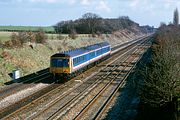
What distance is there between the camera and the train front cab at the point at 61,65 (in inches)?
1319

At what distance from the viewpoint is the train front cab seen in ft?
110

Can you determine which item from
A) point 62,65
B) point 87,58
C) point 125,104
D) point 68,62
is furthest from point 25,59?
point 125,104

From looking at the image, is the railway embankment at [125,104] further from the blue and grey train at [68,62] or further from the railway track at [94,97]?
the blue and grey train at [68,62]

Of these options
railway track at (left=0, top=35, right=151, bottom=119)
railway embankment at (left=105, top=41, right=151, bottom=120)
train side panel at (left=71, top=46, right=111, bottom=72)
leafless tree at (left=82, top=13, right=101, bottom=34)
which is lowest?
railway embankment at (left=105, top=41, right=151, bottom=120)

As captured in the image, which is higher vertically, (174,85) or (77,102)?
(174,85)

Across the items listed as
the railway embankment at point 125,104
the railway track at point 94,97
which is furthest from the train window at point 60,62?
the railway embankment at point 125,104

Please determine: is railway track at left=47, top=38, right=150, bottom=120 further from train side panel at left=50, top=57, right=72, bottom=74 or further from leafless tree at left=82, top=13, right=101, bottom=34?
leafless tree at left=82, top=13, right=101, bottom=34

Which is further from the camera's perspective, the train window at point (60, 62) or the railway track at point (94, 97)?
the train window at point (60, 62)

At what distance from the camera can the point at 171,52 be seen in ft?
76.8

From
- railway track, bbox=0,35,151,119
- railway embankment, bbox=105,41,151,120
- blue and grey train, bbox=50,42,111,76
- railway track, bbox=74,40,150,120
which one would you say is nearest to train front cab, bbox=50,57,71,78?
blue and grey train, bbox=50,42,111,76

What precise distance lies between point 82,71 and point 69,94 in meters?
11.8

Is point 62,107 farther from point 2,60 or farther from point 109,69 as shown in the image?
point 109,69

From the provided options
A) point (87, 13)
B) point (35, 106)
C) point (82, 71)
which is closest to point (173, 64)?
point (35, 106)

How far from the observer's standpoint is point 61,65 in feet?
110
